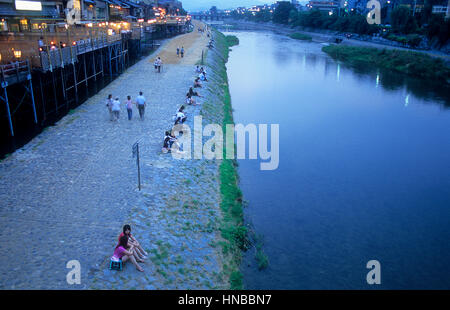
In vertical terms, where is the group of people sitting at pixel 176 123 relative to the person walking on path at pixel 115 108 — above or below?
below

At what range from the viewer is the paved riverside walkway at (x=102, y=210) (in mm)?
8539

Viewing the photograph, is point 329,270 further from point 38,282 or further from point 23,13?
point 23,13

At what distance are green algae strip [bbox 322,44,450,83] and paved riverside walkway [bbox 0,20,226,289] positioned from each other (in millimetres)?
43239

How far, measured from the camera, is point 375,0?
119 metres

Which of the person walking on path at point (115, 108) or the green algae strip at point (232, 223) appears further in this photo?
the person walking on path at point (115, 108)

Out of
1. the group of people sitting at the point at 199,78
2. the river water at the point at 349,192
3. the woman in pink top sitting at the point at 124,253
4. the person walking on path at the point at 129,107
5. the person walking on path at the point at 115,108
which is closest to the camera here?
the woman in pink top sitting at the point at 124,253

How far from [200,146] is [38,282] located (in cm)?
1040

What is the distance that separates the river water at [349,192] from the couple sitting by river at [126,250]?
319 centimetres

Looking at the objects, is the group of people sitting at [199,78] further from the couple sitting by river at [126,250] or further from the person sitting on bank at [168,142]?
the couple sitting by river at [126,250]

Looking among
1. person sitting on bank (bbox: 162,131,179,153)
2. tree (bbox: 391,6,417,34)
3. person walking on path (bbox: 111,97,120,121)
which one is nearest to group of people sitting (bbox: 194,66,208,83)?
person walking on path (bbox: 111,97,120,121)

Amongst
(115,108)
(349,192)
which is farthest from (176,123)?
(349,192)

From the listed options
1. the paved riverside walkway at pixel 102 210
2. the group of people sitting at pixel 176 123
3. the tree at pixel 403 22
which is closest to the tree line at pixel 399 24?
the tree at pixel 403 22
